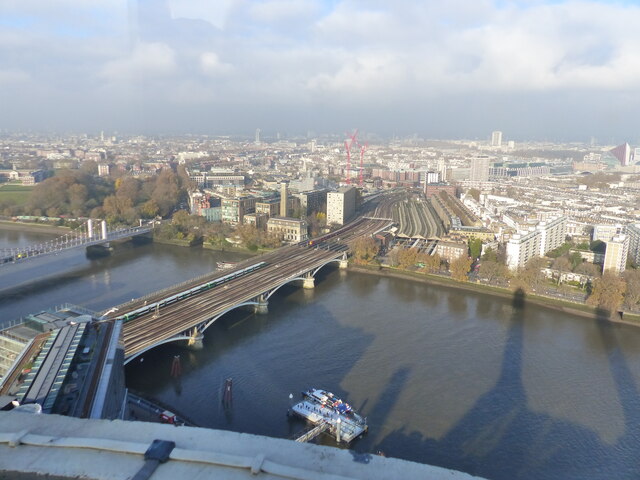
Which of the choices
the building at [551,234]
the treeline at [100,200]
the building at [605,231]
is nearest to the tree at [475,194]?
the building at [605,231]

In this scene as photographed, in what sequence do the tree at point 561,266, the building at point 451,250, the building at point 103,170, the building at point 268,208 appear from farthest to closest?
the building at point 103,170
the building at point 268,208
the building at point 451,250
the tree at point 561,266

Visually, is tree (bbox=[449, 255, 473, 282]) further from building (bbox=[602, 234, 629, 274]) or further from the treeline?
the treeline

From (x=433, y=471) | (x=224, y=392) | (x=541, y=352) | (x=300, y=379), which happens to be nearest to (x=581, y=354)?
(x=541, y=352)

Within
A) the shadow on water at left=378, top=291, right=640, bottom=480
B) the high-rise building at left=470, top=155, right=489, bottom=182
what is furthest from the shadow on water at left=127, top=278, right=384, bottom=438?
the high-rise building at left=470, top=155, right=489, bottom=182

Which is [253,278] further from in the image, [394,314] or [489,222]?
[489,222]

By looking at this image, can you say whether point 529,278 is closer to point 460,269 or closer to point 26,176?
point 460,269

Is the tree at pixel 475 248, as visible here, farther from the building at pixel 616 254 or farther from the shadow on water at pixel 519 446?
the shadow on water at pixel 519 446
